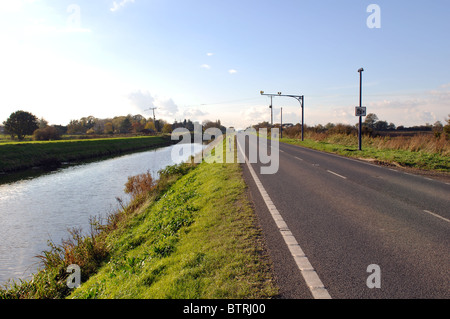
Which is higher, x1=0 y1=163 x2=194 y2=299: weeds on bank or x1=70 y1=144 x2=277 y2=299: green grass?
x1=70 y1=144 x2=277 y2=299: green grass

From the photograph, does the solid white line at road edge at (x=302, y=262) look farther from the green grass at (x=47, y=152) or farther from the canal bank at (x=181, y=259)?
the green grass at (x=47, y=152)

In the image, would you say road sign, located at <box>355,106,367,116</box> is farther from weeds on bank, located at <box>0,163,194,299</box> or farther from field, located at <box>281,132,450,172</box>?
weeds on bank, located at <box>0,163,194,299</box>

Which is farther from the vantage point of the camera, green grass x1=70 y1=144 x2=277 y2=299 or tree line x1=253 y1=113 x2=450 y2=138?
tree line x1=253 y1=113 x2=450 y2=138

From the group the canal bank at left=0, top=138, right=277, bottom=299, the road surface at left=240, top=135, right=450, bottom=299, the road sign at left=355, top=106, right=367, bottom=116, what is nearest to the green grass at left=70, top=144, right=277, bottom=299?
the canal bank at left=0, top=138, right=277, bottom=299

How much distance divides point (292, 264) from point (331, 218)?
8.49 ft

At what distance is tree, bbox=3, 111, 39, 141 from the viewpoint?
65938 mm

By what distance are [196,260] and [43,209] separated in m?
11.7

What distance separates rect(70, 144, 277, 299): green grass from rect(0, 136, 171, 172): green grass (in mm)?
25314

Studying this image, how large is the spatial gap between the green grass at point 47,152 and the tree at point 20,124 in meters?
33.2

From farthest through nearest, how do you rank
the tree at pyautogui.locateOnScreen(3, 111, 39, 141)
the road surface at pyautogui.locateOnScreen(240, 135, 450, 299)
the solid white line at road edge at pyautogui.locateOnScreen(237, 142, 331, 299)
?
the tree at pyautogui.locateOnScreen(3, 111, 39, 141) → the road surface at pyautogui.locateOnScreen(240, 135, 450, 299) → the solid white line at road edge at pyautogui.locateOnScreen(237, 142, 331, 299)

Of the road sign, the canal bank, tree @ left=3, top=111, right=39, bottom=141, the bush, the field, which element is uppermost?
tree @ left=3, top=111, right=39, bottom=141
